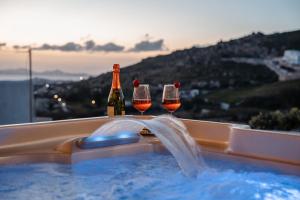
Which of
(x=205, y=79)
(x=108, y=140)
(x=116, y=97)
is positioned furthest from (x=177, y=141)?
(x=205, y=79)

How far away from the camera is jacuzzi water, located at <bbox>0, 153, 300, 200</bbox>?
1.49 metres

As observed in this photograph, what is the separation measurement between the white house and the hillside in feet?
0.13

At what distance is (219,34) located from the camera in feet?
13.1

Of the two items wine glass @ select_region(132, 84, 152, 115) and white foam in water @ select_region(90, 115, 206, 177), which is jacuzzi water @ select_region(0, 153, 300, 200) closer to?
white foam in water @ select_region(90, 115, 206, 177)

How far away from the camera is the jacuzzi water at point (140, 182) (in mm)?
1488

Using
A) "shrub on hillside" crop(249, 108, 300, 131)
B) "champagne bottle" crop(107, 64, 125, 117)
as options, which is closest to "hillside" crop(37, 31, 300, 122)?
"champagne bottle" crop(107, 64, 125, 117)

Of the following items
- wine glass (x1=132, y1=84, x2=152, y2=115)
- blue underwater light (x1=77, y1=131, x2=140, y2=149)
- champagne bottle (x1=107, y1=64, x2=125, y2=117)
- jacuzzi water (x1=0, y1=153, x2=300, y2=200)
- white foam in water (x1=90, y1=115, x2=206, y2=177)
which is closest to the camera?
jacuzzi water (x1=0, y1=153, x2=300, y2=200)

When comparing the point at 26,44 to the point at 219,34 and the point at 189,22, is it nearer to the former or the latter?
the point at 189,22

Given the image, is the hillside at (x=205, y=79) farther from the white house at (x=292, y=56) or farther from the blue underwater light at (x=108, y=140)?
the blue underwater light at (x=108, y=140)

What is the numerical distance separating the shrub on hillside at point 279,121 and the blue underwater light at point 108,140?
2.01 feet

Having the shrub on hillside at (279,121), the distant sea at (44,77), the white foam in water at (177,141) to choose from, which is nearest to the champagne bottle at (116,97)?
the white foam in water at (177,141)

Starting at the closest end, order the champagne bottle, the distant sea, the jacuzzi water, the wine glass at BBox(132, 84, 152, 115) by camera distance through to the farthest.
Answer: the jacuzzi water < the wine glass at BBox(132, 84, 152, 115) < the champagne bottle < the distant sea

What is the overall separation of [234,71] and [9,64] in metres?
2.05

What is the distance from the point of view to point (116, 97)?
2.27m
